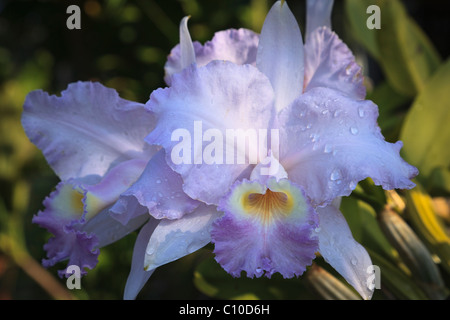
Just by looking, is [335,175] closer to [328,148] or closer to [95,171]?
[328,148]

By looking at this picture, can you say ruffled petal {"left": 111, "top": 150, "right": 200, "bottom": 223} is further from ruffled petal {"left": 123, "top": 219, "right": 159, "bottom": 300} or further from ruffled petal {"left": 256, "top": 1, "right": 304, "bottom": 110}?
ruffled petal {"left": 256, "top": 1, "right": 304, "bottom": 110}

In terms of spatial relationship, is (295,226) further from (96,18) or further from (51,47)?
(51,47)

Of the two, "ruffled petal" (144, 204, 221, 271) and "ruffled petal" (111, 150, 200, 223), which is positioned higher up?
"ruffled petal" (111, 150, 200, 223)

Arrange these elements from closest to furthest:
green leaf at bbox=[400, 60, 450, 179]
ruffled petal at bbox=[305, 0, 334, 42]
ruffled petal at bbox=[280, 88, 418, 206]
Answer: ruffled petal at bbox=[280, 88, 418, 206], ruffled petal at bbox=[305, 0, 334, 42], green leaf at bbox=[400, 60, 450, 179]

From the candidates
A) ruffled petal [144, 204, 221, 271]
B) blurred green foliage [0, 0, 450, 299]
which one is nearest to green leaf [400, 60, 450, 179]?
blurred green foliage [0, 0, 450, 299]

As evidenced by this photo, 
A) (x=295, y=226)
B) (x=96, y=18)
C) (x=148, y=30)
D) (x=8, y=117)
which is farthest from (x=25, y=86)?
(x=295, y=226)

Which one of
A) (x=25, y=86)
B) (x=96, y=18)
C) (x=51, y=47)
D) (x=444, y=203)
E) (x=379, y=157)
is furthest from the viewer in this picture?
(x=25, y=86)
